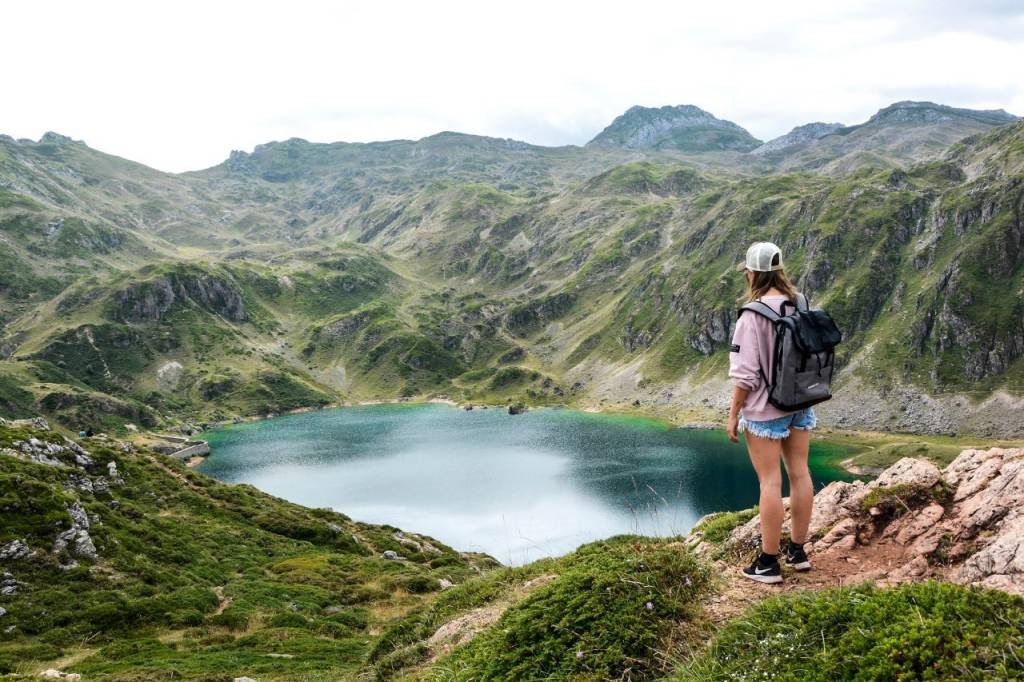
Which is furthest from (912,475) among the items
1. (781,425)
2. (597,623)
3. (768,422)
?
(597,623)

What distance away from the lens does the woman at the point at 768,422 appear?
28.3 ft

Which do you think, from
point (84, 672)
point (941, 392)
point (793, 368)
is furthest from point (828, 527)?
point (941, 392)

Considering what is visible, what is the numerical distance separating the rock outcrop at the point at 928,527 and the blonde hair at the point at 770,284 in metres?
4.32

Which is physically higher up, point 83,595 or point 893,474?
point 893,474

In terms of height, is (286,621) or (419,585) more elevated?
(286,621)

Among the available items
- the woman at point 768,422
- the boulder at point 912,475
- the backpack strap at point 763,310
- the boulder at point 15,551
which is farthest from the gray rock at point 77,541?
the boulder at point 912,475

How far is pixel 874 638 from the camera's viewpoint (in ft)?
18.4

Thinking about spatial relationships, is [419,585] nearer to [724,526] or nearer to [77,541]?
[77,541]

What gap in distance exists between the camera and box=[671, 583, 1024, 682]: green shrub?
5.09 metres

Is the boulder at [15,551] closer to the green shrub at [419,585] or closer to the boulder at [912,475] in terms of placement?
the green shrub at [419,585]

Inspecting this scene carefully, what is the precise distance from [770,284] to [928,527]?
16.7ft

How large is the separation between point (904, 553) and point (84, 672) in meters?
26.7

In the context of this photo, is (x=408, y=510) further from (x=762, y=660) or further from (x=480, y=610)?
(x=762, y=660)

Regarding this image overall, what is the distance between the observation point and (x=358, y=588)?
39969mm
